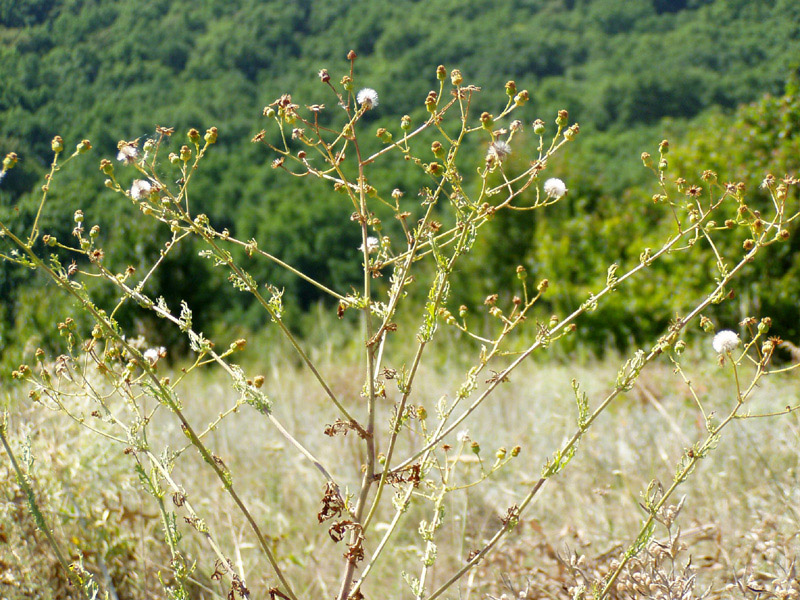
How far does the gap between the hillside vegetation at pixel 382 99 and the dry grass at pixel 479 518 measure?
825mm

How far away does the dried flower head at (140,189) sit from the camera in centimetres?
113

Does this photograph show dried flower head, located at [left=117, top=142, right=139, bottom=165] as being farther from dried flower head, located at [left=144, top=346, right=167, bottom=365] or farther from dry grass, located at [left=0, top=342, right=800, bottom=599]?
dry grass, located at [left=0, top=342, right=800, bottom=599]

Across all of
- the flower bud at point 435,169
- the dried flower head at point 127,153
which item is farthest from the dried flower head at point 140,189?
the flower bud at point 435,169

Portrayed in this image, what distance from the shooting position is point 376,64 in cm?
2195

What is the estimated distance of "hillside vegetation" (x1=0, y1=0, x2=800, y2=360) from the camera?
3641 mm

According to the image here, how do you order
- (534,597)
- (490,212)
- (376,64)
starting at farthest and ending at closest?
(376,64), (534,597), (490,212)

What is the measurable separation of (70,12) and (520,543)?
11.9ft

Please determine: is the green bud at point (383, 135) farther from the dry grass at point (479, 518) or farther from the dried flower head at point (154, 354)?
the dry grass at point (479, 518)

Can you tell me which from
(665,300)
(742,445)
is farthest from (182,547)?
(665,300)

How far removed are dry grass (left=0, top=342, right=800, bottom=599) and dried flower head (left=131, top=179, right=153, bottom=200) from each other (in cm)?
78

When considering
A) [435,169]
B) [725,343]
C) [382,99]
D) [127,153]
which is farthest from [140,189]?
[382,99]

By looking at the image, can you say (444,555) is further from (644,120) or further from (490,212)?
(644,120)

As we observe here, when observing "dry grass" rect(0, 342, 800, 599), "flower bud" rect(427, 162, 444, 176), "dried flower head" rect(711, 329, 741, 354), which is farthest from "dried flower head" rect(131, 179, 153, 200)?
"dried flower head" rect(711, 329, 741, 354)

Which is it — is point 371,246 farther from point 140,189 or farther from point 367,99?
point 140,189
